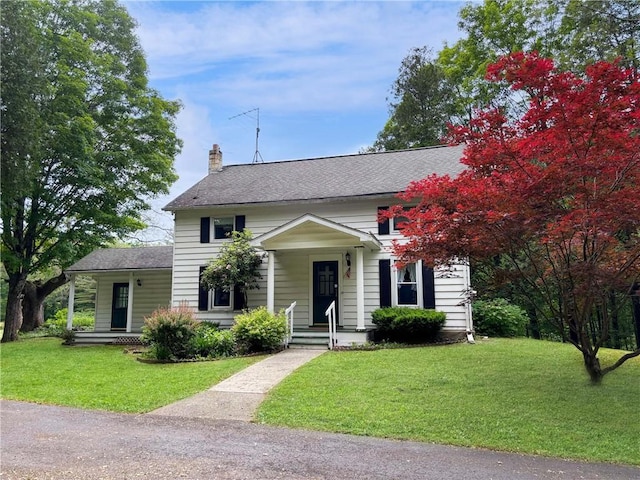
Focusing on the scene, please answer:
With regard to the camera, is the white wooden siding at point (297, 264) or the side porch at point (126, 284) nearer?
the white wooden siding at point (297, 264)

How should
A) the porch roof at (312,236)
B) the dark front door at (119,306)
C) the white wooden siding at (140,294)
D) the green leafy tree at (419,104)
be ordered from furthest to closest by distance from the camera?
the green leafy tree at (419,104) → the dark front door at (119,306) → the white wooden siding at (140,294) → the porch roof at (312,236)

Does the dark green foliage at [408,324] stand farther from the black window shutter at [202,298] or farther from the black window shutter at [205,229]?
the black window shutter at [205,229]

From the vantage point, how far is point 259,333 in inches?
432

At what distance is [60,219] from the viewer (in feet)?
55.6

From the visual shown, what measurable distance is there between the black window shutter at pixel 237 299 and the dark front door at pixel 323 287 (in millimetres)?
2244

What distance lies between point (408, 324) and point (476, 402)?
16.5 ft

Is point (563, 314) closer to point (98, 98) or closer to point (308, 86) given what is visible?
point (308, 86)

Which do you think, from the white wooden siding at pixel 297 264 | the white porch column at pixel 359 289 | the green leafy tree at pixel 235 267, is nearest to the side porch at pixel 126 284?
the white wooden siding at pixel 297 264

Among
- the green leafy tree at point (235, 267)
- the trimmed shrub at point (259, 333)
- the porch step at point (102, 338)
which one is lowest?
the porch step at point (102, 338)

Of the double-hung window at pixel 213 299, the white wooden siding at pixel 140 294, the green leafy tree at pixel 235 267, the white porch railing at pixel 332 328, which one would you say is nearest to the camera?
the white porch railing at pixel 332 328

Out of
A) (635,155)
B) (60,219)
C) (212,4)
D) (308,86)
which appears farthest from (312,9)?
(60,219)

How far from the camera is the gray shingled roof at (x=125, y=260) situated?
1540 cm

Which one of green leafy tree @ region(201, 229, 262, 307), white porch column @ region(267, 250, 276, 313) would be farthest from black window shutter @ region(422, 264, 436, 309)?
green leafy tree @ region(201, 229, 262, 307)

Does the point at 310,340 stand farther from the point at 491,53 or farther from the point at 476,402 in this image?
the point at 491,53
